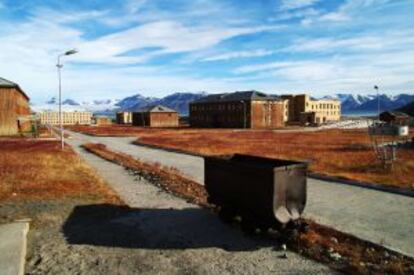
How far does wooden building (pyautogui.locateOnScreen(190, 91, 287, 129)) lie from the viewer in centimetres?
8681

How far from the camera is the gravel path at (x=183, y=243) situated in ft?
28.3

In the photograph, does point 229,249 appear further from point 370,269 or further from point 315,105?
point 315,105

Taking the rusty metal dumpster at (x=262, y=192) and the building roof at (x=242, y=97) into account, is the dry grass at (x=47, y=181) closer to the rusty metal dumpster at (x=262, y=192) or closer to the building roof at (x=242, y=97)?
the rusty metal dumpster at (x=262, y=192)

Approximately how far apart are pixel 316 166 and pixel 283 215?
13.6m

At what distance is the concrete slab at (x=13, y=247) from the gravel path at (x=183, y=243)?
3.83ft

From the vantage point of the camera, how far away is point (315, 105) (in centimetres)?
14050

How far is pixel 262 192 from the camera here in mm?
10281

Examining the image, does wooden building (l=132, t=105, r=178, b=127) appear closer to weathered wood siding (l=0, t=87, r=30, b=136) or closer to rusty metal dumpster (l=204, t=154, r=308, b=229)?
weathered wood siding (l=0, t=87, r=30, b=136)

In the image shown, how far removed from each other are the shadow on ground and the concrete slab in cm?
111

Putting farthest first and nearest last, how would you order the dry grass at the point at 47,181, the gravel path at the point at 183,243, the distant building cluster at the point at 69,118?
the distant building cluster at the point at 69,118
the dry grass at the point at 47,181
the gravel path at the point at 183,243

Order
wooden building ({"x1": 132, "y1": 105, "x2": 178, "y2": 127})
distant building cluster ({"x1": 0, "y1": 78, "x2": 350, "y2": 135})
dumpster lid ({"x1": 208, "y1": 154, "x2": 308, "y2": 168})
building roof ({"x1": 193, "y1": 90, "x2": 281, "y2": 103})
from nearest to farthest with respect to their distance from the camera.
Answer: dumpster lid ({"x1": 208, "y1": 154, "x2": 308, "y2": 168})
distant building cluster ({"x1": 0, "y1": 78, "x2": 350, "y2": 135})
building roof ({"x1": 193, "y1": 90, "x2": 281, "y2": 103})
wooden building ({"x1": 132, "y1": 105, "x2": 178, "y2": 127})

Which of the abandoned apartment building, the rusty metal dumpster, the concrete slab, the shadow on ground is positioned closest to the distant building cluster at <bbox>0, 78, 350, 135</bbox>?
the abandoned apartment building

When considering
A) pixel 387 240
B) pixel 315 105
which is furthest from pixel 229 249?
pixel 315 105

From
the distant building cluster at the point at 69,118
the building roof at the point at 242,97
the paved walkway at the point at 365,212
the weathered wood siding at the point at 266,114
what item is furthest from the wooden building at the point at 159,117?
the paved walkway at the point at 365,212
